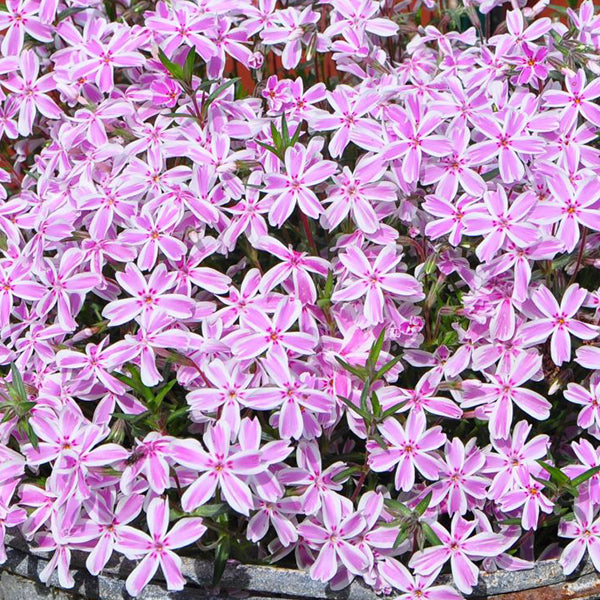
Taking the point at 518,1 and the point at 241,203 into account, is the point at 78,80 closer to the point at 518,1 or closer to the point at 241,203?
the point at 241,203

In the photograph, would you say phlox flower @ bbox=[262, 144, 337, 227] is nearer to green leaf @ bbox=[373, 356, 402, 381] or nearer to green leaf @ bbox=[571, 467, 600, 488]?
green leaf @ bbox=[373, 356, 402, 381]

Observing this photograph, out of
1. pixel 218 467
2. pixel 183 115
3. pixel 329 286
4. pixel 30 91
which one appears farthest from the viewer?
pixel 30 91

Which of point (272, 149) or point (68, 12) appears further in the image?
point (68, 12)

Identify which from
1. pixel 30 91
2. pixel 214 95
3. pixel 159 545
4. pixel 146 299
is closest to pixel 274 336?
pixel 146 299

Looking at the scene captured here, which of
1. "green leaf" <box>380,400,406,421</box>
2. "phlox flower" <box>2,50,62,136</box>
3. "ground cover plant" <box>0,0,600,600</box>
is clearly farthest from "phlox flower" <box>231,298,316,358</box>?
"phlox flower" <box>2,50,62,136</box>

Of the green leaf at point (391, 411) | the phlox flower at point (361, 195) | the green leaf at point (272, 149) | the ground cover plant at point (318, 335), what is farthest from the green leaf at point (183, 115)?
the green leaf at point (391, 411)

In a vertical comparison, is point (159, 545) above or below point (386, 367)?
below

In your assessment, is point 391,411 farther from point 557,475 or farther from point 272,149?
point 272,149

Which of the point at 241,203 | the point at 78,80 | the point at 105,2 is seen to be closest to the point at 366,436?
the point at 241,203
